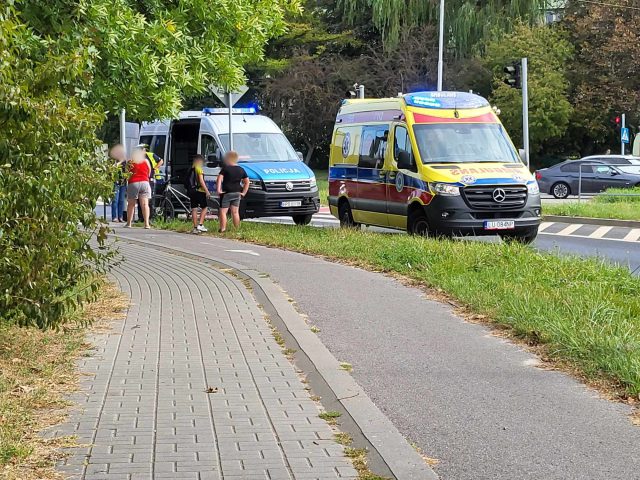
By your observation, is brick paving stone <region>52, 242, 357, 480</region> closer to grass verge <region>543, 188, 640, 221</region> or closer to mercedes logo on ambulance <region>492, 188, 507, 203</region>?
mercedes logo on ambulance <region>492, 188, 507, 203</region>

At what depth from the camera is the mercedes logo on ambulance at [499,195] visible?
1816cm

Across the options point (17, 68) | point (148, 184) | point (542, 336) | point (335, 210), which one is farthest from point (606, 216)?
point (17, 68)

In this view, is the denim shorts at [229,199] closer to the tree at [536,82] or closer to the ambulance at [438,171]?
the ambulance at [438,171]

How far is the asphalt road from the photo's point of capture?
5.47 m

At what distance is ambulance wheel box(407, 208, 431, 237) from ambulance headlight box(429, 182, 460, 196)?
0.57 metres

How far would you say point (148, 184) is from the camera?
2303 cm

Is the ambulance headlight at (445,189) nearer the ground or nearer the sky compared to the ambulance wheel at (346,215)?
nearer the sky

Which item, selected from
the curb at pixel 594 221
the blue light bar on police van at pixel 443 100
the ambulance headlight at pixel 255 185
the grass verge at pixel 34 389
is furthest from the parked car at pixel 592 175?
the grass verge at pixel 34 389

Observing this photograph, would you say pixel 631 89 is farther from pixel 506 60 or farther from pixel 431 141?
pixel 431 141

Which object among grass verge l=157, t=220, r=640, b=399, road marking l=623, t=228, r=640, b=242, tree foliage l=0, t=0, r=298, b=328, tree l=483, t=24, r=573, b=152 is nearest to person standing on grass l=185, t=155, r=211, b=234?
grass verge l=157, t=220, r=640, b=399

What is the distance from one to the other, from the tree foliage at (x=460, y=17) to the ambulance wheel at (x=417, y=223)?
33.3 metres

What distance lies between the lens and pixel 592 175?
1537 inches

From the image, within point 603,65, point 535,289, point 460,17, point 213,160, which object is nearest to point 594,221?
point 213,160

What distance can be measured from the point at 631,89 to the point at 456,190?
1466 inches
